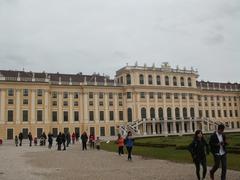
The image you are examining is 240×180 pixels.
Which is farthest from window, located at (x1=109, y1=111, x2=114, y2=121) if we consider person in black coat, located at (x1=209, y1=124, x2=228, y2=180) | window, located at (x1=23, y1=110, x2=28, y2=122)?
person in black coat, located at (x1=209, y1=124, x2=228, y2=180)

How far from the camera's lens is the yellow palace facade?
61469 mm

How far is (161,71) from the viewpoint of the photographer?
74.2m

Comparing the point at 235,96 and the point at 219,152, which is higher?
the point at 235,96

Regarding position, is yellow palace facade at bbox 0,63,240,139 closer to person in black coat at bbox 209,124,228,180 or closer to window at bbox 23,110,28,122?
window at bbox 23,110,28,122

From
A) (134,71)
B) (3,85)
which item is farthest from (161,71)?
(3,85)

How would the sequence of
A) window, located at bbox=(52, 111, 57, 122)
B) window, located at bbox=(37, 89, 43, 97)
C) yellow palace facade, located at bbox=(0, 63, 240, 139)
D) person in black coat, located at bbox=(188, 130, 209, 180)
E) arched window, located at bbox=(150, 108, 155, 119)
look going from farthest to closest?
1. arched window, located at bbox=(150, 108, 155, 119)
2. window, located at bbox=(52, 111, 57, 122)
3. window, located at bbox=(37, 89, 43, 97)
4. yellow palace facade, located at bbox=(0, 63, 240, 139)
5. person in black coat, located at bbox=(188, 130, 209, 180)

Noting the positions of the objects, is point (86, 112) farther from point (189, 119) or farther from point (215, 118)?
point (215, 118)

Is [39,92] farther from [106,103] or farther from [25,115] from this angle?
[106,103]

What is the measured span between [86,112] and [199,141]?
5707 centimetres

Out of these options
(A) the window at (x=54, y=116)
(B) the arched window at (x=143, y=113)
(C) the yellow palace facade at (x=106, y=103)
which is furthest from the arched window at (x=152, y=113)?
(A) the window at (x=54, y=116)

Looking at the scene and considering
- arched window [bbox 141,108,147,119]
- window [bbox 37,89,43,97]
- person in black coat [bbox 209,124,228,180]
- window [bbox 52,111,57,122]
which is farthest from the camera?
arched window [bbox 141,108,147,119]

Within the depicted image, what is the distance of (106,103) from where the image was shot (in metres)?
69.4

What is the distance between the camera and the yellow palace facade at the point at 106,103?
61469 mm

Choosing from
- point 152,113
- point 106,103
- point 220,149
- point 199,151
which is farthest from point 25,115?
point 220,149
